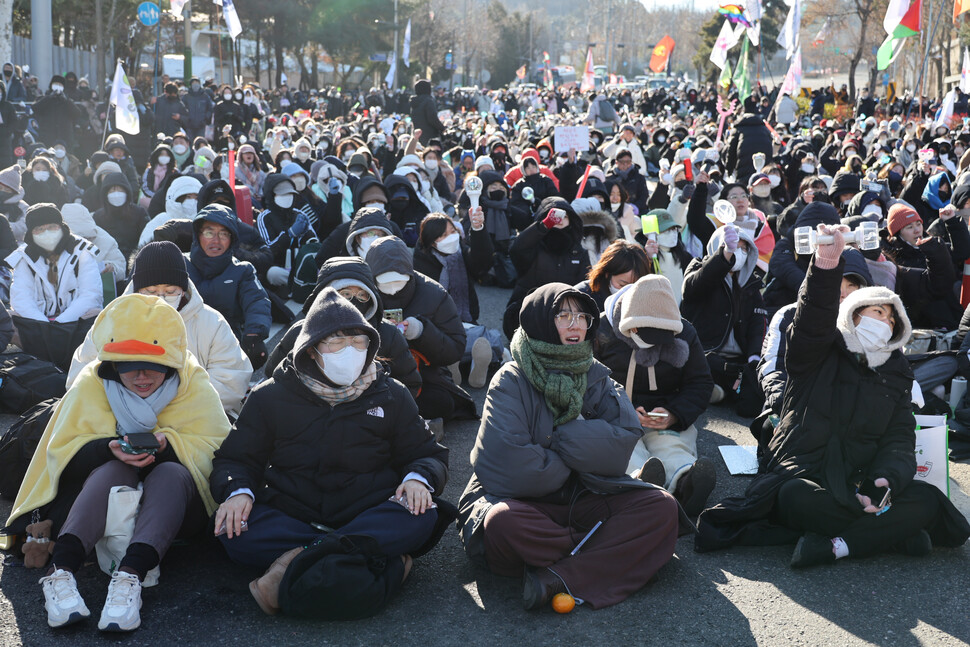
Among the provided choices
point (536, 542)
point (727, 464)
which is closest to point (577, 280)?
point (727, 464)

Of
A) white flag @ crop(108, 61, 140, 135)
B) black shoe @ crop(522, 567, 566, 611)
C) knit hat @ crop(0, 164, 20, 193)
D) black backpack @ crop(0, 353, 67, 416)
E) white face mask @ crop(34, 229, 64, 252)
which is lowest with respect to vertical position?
black shoe @ crop(522, 567, 566, 611)

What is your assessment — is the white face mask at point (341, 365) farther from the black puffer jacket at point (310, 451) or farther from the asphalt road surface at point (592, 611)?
the asphalt road surface at point (592, 611)

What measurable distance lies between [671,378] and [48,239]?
471 centimetres

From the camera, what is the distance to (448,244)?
789cm

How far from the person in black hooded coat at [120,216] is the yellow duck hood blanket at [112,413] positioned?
711 cm

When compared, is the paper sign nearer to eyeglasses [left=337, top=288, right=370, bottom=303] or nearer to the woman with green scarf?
eyeglasses [left=337, top=288, right=370, bottom=303]

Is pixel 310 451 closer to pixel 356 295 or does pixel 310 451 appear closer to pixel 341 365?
pixel 341 365

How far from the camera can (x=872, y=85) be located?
44.2 m

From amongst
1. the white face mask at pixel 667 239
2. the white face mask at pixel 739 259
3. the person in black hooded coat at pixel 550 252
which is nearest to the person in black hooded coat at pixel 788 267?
the white face mask at pixel 739 259

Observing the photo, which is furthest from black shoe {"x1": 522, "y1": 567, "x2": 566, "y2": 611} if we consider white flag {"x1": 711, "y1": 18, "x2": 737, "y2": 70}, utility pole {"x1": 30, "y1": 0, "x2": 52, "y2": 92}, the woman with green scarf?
utility pole {"x1": 30, "y1": 0, "x2": 52, "y2": 92}

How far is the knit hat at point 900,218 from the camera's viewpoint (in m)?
8.76

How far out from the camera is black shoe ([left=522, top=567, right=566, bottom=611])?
422 centimetres

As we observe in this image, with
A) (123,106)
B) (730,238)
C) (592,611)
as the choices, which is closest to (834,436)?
(592,611)

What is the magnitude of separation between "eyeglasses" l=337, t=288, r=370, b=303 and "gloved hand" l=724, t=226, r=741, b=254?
2.67 m
